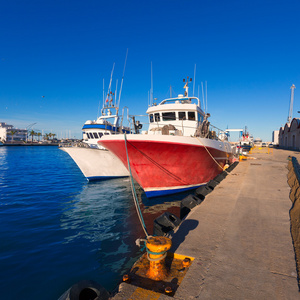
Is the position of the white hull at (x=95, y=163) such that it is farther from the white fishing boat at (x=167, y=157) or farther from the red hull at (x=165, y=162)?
the red hull at (x=165, y=162)

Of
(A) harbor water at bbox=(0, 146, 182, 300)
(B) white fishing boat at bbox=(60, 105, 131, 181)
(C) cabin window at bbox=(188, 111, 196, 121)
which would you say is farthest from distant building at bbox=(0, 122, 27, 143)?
(C) cabin window at bbox=(188, 111, 196, 121)

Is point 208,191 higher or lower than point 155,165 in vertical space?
lower

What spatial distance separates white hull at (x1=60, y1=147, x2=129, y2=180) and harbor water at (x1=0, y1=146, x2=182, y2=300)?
467 cm

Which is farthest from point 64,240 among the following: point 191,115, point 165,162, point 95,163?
point 95,163

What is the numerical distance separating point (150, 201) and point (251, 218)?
20.6 feet

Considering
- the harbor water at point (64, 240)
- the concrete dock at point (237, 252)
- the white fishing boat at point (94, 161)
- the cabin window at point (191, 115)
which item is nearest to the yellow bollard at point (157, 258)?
the concrete dock at point (237, 252)

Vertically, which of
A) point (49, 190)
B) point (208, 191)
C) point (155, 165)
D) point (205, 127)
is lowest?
point (49, 190)

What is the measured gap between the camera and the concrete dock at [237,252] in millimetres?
2566

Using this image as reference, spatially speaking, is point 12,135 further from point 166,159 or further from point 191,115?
point 166,159

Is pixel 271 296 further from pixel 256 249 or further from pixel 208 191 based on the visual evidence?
pixel 208 191

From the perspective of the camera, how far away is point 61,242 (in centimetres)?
625

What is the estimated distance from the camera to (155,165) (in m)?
9.43

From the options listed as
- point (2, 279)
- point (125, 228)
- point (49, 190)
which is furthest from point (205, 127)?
point (49, 190)

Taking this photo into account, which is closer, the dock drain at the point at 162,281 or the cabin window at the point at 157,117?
the dock drain at the point at 162,281
